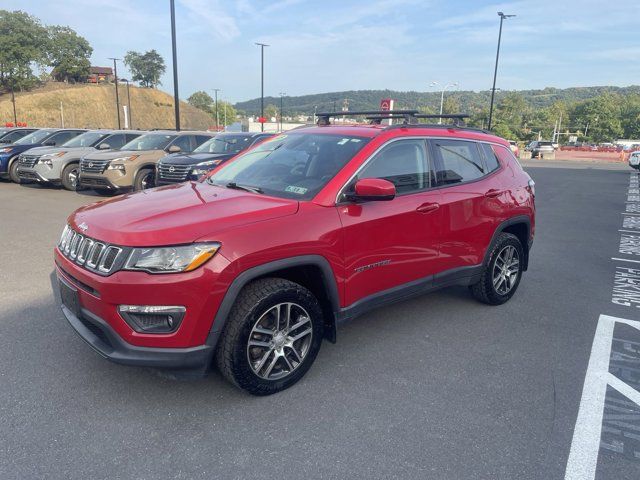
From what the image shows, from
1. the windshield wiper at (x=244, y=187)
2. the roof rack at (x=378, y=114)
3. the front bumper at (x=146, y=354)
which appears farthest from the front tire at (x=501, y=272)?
the front bumper at (x=146, y=354)

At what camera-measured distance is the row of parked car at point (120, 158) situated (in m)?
10.7

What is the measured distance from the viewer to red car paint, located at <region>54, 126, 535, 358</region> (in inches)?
105

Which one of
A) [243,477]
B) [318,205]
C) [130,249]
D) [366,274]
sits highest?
[318,205]

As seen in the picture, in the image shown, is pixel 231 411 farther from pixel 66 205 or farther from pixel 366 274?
pixel 66 205

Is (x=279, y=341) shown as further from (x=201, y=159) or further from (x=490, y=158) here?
(x=201, y=159)

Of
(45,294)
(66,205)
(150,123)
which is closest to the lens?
(45,294)

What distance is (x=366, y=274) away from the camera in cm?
348

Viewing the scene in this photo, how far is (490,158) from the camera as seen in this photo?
15.7 feet

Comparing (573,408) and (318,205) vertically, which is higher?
(318,205)

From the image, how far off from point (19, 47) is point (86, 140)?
338 feet

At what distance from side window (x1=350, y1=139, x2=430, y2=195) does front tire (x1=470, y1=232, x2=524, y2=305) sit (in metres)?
1.27

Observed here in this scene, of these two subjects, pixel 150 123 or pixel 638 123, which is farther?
pixel 638 123

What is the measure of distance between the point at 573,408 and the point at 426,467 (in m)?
→ 1.22

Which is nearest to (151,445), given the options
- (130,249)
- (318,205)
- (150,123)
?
(130,249)
